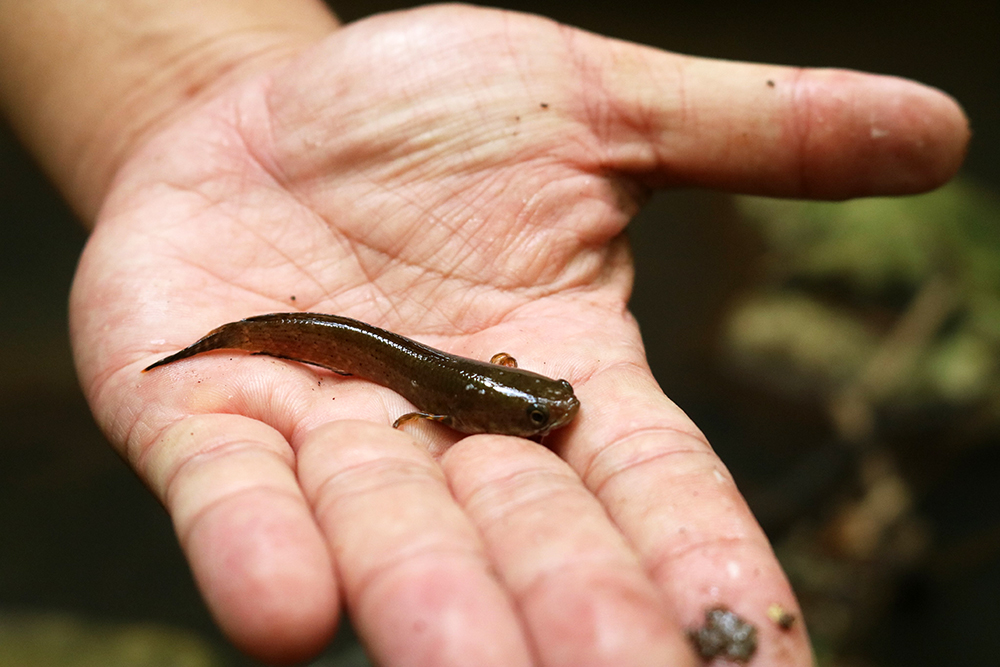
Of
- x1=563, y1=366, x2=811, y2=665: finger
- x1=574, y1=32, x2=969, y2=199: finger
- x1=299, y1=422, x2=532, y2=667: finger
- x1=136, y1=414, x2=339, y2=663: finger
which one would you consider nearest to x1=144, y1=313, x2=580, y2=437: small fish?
x1=563, y1=366, x2=811, y2=665: finger

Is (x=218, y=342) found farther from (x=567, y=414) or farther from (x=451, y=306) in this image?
(x=567, y=414)

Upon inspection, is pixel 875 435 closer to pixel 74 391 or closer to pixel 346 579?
pixel 346 579

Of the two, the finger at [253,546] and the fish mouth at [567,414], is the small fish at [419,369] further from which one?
the finger at [253,546]

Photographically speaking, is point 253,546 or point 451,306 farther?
point 451,306

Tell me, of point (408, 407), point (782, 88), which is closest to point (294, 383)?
point (408, 407)

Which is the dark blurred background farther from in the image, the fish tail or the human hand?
the fish tail

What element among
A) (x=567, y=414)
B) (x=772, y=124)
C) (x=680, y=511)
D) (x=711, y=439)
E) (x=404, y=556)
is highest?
(x=772, y=124)

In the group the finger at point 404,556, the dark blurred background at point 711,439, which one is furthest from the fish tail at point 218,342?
the dark blurred background at point 711,439

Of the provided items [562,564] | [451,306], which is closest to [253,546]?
[562,564]
